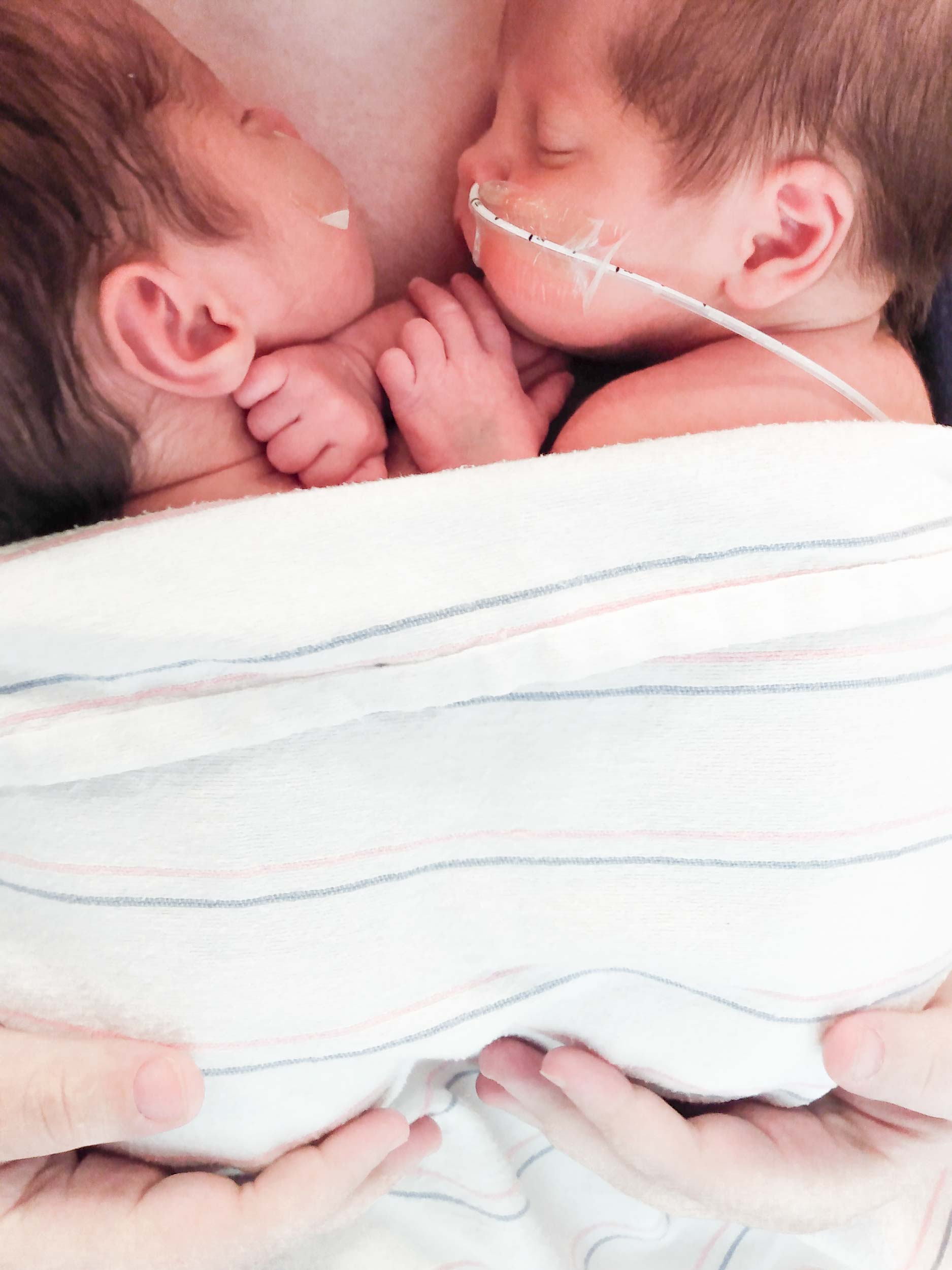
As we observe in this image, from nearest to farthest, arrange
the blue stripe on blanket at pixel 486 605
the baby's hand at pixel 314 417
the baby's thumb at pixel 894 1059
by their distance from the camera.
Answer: the blue stripe on blanket at pixel 486 605 < the baby's thumb at pixel 894 1059 < the baby's hand at pixel 314 417

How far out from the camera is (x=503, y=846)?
703 millimetres

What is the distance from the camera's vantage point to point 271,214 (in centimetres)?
79

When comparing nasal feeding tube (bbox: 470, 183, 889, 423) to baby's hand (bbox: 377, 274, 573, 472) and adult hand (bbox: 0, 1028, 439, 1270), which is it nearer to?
A: baby's hand (bbox: 377, 274, 573, 472)

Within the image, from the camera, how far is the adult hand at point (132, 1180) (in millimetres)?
644

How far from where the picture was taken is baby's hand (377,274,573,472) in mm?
880

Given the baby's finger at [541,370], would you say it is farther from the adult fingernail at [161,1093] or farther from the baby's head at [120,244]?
the adult fingernail at [161,1093]

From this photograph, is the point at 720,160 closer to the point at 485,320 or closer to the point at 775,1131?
the point at 485,320

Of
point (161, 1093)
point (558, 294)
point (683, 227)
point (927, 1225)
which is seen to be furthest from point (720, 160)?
point (927, 1225)

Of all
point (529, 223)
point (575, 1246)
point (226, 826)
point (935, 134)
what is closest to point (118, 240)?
point (529, 223)

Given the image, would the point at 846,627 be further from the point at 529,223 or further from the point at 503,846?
the point at 529,223

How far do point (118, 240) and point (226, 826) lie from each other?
48 centimetres

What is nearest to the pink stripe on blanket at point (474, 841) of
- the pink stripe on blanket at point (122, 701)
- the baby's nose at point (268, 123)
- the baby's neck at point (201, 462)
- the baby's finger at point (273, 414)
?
the pink stripe on blanket at point (122, 701)

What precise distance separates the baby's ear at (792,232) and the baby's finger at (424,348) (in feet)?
0.93

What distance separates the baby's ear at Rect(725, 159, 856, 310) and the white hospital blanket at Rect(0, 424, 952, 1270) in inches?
7.3
